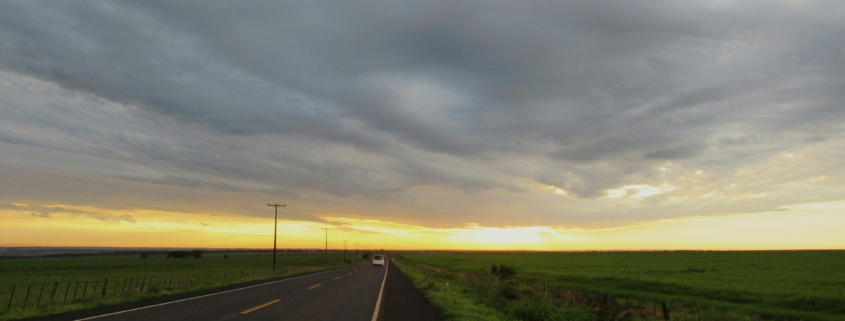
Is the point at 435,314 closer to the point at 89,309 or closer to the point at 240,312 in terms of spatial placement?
the point at 240,312

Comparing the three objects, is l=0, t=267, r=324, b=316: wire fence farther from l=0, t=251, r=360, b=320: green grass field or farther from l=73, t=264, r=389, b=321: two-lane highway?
l=73, t=264, r=389, b=321: two-lane highway

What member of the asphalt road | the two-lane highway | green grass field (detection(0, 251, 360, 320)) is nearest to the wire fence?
green grass field (detection(0, 251, 360, 320))

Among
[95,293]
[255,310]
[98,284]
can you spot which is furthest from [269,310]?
[98,284]

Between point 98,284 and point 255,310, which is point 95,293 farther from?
point 98,284

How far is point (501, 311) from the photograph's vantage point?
53.2 ft

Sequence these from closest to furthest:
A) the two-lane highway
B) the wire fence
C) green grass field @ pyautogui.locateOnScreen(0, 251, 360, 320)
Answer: the two-lane highway < the wire fence < green grass field @ pyautogui.locateOnScreen(0, 251, 360, 320)

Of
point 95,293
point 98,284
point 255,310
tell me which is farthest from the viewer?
point 98,284

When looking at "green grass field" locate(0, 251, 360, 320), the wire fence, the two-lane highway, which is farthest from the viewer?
"green grass field" locate(0, 251, 360, 320)

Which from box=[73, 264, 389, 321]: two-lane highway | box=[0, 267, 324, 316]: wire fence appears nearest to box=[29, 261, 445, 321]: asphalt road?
box=[73, 264, 389, 321]: two-lane highway

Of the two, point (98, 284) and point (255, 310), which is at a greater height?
point (255, 310)

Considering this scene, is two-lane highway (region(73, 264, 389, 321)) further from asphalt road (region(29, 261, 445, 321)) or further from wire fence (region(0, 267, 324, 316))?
wire fence (region(0, 267, 324, 316))

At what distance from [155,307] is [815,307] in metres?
33.7

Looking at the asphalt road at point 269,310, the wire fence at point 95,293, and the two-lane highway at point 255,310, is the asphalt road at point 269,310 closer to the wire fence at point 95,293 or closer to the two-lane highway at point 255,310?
the two-lane highway at point 255,310

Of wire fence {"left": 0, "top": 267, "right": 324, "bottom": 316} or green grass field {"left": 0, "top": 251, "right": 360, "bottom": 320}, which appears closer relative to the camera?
wire fence {"left": 0, "top": 267, "right": 324, "bottom": 316}
